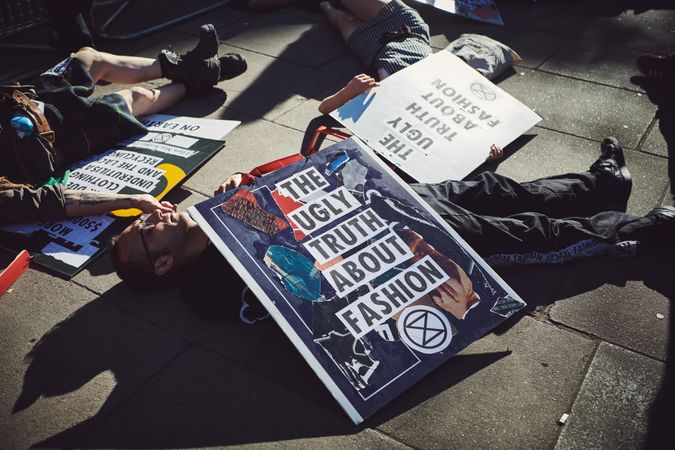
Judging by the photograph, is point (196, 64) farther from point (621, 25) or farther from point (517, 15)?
point (621, 25)

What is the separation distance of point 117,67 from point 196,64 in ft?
1.76

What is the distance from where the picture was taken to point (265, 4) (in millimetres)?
5691

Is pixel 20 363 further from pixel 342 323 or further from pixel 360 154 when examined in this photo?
pixel 360 154

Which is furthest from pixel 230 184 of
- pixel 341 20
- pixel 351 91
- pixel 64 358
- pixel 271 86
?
pixel 341 20

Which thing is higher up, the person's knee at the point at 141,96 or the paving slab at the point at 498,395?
the person's knee at the point at 141,96

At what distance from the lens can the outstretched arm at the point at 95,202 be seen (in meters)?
3.19

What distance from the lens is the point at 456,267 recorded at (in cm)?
255

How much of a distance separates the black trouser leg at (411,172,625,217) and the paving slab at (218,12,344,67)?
2.20 m

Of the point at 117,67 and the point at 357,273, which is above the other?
the point at 117,67

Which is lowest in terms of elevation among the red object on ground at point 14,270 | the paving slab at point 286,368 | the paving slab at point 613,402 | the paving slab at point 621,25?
the paving slab at point 621,25

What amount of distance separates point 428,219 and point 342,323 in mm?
649

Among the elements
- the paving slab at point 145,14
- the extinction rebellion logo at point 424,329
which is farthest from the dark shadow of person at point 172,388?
the paving slab at point 145,14

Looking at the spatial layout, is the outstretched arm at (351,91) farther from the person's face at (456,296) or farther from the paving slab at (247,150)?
the person's face at (456,296)

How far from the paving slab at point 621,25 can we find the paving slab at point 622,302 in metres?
2.74
